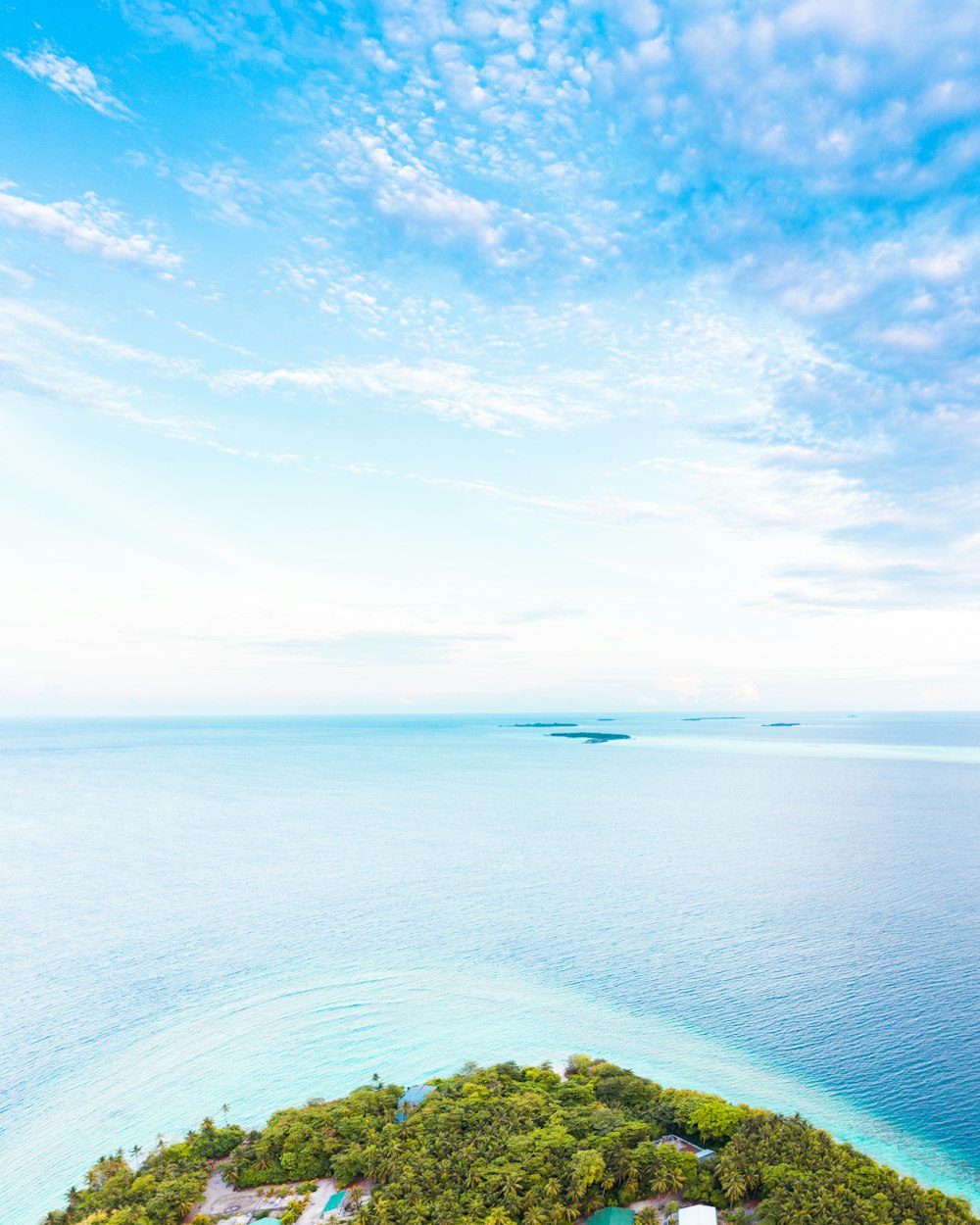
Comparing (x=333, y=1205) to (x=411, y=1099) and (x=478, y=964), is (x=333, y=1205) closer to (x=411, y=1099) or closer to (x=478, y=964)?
(x=411, y=1099)

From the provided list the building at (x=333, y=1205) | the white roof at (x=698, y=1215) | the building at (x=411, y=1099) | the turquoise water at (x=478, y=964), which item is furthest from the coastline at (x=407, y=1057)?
the white roof at (x=698, y=1215)

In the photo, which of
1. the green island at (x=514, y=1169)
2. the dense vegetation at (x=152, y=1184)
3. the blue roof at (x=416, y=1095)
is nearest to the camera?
the green island at (x=514, y=1169)

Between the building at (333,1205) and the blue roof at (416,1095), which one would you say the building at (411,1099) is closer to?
the blue roof at (416,1095)

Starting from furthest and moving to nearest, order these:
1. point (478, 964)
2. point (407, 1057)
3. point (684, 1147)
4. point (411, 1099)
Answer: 1. point (478, 964)
2. point (407, 1057)
3. point (411, 1099)
4. point (684, 1147)

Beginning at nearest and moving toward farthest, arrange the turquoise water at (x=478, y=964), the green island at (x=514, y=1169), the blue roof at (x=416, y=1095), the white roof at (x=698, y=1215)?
1. the white roof at (x=698, y=1215)
2. the green island at (x=514, y=1169)
3. the blue roof at (x=416, y=1095)
4. the turquoise water at (x=478, y=964)

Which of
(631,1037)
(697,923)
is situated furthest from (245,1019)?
(697,923)

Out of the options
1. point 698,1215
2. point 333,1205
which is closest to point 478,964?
point 333,1205
